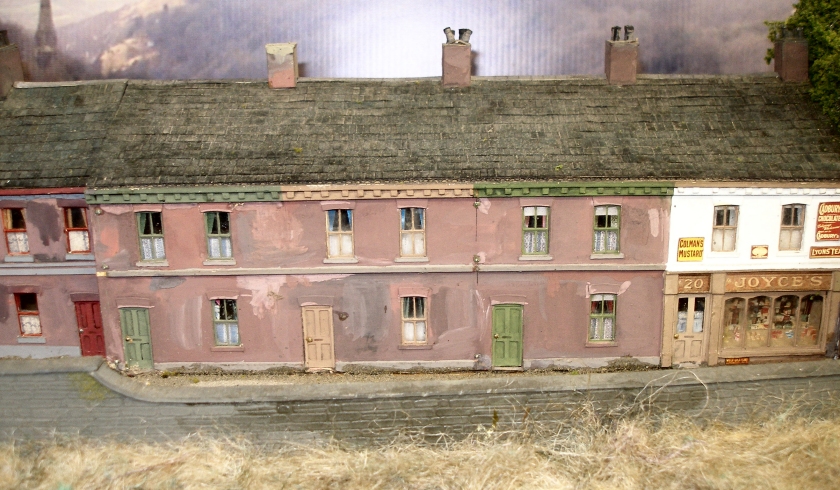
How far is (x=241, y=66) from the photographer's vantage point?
88.1 feet

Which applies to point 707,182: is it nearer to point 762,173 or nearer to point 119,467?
point 762,173

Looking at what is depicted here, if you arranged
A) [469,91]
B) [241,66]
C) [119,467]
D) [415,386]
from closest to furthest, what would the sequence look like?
[119,467], [415,386], [469,91], [241,66]

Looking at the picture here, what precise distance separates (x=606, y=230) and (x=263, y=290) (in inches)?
385

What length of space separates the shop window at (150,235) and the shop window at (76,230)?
2.10m

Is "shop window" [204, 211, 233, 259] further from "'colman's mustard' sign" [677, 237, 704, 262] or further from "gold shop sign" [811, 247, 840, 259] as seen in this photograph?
"gold shop sign" [811, 247, 840, 259]

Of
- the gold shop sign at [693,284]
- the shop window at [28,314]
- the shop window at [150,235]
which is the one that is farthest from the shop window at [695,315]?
the shop window at [28,314]

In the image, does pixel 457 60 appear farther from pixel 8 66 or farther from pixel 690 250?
pixel 8 66

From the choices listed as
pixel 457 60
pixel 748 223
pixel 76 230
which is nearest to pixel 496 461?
pixel 748 223

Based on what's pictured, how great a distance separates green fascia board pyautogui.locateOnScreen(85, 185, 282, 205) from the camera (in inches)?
849

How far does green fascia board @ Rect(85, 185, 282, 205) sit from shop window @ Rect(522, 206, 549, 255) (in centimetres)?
682

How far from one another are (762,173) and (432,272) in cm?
934

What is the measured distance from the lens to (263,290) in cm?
2267

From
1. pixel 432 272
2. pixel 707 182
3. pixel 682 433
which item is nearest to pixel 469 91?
pixel 432 272

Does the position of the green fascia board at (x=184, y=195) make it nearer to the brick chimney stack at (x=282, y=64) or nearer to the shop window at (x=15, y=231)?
the shop window at (x=15, y=231)
